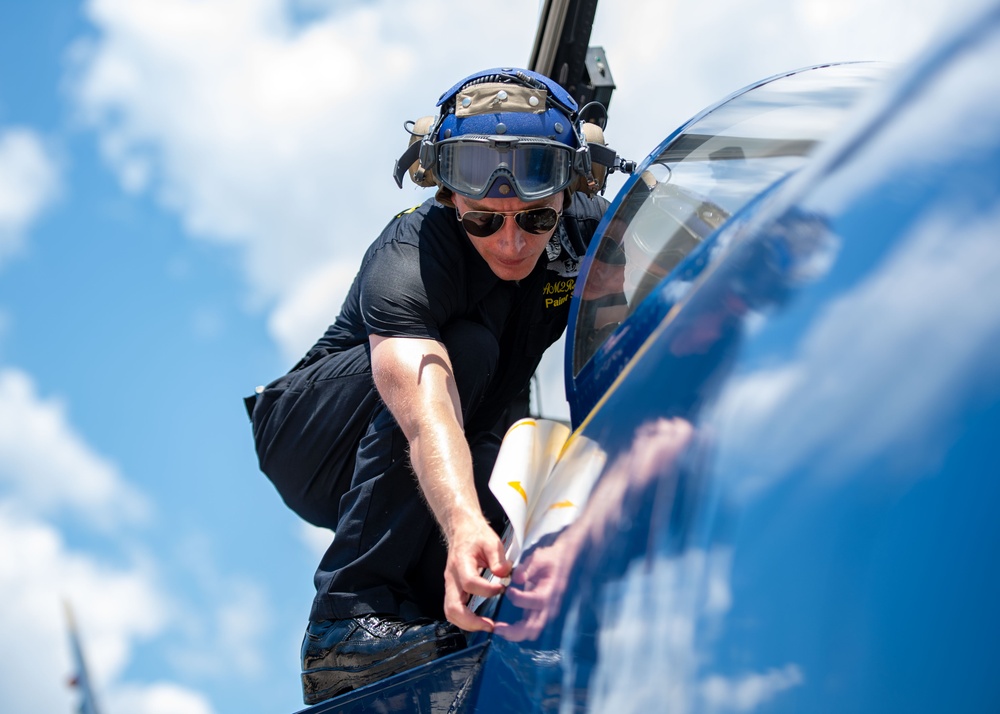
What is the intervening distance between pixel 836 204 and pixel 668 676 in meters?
0.71

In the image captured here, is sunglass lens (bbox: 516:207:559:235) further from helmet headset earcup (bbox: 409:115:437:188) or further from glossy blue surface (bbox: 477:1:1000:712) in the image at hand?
glossy blue surface (bbox: 477:1:1000:712)

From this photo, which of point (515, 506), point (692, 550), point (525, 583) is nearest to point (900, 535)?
point (692, 550)

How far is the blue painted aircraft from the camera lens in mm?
1325

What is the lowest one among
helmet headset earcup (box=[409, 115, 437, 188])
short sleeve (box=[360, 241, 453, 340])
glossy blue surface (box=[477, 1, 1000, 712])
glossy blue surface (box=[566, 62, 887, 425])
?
glossy blue surface (box=[477, 1, 1000, 712])

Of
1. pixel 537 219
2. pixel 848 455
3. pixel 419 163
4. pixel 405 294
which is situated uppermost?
pixel 419 163

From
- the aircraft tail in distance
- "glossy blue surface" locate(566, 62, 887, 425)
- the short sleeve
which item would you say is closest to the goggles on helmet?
the short sleeve

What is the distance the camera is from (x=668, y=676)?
4.95 ft

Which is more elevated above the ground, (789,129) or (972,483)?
(789,129)

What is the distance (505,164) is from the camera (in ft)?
9.92

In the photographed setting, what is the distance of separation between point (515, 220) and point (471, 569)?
1.27 m

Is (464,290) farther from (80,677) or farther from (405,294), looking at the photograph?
(80,677)

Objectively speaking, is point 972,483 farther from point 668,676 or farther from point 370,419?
point 370,419

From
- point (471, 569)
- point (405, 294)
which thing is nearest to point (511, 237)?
point (405, 294)

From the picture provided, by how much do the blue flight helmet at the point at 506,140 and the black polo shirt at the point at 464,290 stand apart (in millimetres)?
206
